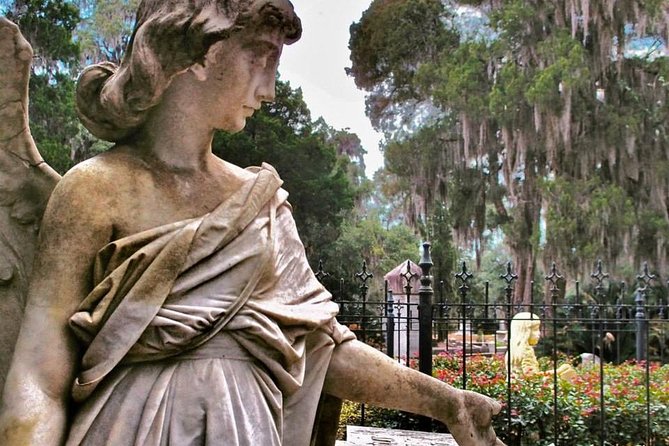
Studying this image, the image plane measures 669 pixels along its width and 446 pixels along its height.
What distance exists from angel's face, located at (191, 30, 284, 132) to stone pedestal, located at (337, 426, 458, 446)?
256 centimetres

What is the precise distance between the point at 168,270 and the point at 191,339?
0.46ft

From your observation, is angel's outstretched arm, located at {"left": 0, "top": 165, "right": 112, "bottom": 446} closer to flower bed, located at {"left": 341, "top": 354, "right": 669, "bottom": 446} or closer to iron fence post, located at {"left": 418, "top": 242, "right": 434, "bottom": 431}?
iron fence post, located at {"left": 418, "top": 242, "right": 434, "bottom": 431}

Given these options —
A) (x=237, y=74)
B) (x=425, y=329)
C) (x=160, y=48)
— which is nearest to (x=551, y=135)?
(x=425, y=329)

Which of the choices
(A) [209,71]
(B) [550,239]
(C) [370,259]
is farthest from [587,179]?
(A) [209,71]

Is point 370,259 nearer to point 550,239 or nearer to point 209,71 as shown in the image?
point 550,239

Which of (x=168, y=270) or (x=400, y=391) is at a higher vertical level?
(x=168, y=270)

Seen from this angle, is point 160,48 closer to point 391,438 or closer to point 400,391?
point 400,391

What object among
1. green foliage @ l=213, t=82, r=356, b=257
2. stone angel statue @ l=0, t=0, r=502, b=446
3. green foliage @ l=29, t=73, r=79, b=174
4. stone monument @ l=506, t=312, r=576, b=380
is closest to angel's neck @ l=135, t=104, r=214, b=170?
stone angel statue @ l=0, t=0, r=502, b=446

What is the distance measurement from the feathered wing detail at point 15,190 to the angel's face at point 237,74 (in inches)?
14.3

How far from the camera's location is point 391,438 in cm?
420

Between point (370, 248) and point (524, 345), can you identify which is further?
point (370, 248)

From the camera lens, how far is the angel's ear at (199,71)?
134cm

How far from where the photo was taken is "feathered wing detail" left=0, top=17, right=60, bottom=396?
133cm

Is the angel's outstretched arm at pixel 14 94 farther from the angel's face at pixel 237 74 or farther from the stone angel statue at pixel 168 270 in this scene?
the angel's face at pixel 237 74
